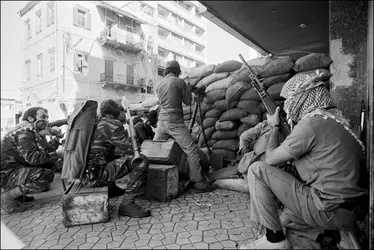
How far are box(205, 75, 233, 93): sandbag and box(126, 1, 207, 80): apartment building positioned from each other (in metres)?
5.94

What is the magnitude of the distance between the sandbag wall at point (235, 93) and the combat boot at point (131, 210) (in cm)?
213

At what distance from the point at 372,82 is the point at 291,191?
→ 0.88 m

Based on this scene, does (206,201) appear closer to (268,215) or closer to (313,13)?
(268,215)

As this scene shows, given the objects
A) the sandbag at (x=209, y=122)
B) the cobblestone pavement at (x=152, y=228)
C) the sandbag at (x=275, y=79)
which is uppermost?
the sandbag at (x=275, y=79)

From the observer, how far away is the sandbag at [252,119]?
384 centimetres

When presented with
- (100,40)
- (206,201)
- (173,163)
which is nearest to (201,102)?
(173,163)

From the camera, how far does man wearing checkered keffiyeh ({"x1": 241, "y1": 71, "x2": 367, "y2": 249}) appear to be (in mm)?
1506

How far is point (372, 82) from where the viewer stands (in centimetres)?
145

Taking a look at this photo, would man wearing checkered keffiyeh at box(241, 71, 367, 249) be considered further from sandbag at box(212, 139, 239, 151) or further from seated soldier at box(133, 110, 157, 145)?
seated soldier at box(133, 110, 157, 145)

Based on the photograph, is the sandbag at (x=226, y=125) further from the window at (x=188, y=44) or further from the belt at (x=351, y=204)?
the window at (x=188, y=44)

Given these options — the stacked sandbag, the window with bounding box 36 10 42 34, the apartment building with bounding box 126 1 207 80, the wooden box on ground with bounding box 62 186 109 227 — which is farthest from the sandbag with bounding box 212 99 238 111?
the apartment building with bounding box 126 1 207 80

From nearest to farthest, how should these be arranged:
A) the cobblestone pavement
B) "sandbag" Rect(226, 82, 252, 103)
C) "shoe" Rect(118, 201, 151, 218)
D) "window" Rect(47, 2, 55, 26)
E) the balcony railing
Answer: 1. the cobblestone pavement
2. "shoe" Rect(118, 201, 151, 218)
3. "sandbag" Rect(226, 82, 252, 103)
4. "window" Rect(47, 2, 55, 26)
5. the balcony railing

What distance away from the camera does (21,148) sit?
9.47ft

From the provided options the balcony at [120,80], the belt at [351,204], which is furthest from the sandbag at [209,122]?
the balcony at [120,80]
